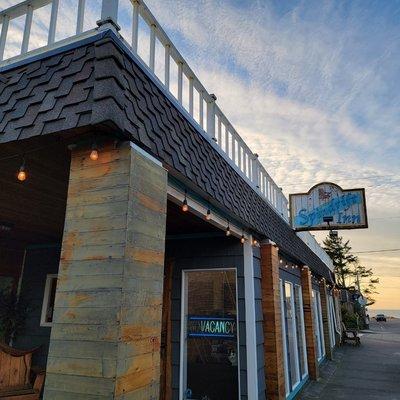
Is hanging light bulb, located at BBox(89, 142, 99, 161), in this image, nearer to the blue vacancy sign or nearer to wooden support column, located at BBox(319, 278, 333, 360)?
the blue vacancy sign

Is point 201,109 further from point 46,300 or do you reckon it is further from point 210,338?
point 46,300

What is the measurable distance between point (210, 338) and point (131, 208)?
15.0 ft

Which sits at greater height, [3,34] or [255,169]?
[255,169]

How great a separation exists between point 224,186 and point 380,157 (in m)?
9.68

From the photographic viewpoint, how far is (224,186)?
15.3ft

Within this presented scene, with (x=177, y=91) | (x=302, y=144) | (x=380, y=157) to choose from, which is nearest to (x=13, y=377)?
(x=177, y=91)

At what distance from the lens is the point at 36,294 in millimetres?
6930

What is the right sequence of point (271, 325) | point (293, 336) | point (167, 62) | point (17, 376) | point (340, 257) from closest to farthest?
point (167, 62)
point (17, 376)
point (271, 325)
point (293, 336)
point (340, 257)

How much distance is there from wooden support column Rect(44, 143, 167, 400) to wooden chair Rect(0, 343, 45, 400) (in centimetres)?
365

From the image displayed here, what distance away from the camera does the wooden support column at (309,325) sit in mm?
9883

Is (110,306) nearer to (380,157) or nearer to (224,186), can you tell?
(224,186)

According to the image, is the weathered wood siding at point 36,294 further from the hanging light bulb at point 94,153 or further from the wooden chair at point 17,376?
the hanging light bulb at point 94,153

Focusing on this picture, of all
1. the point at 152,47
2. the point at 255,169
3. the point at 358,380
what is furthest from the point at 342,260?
the point at 152,47

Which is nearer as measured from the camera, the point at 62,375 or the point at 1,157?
the point at 62,375
